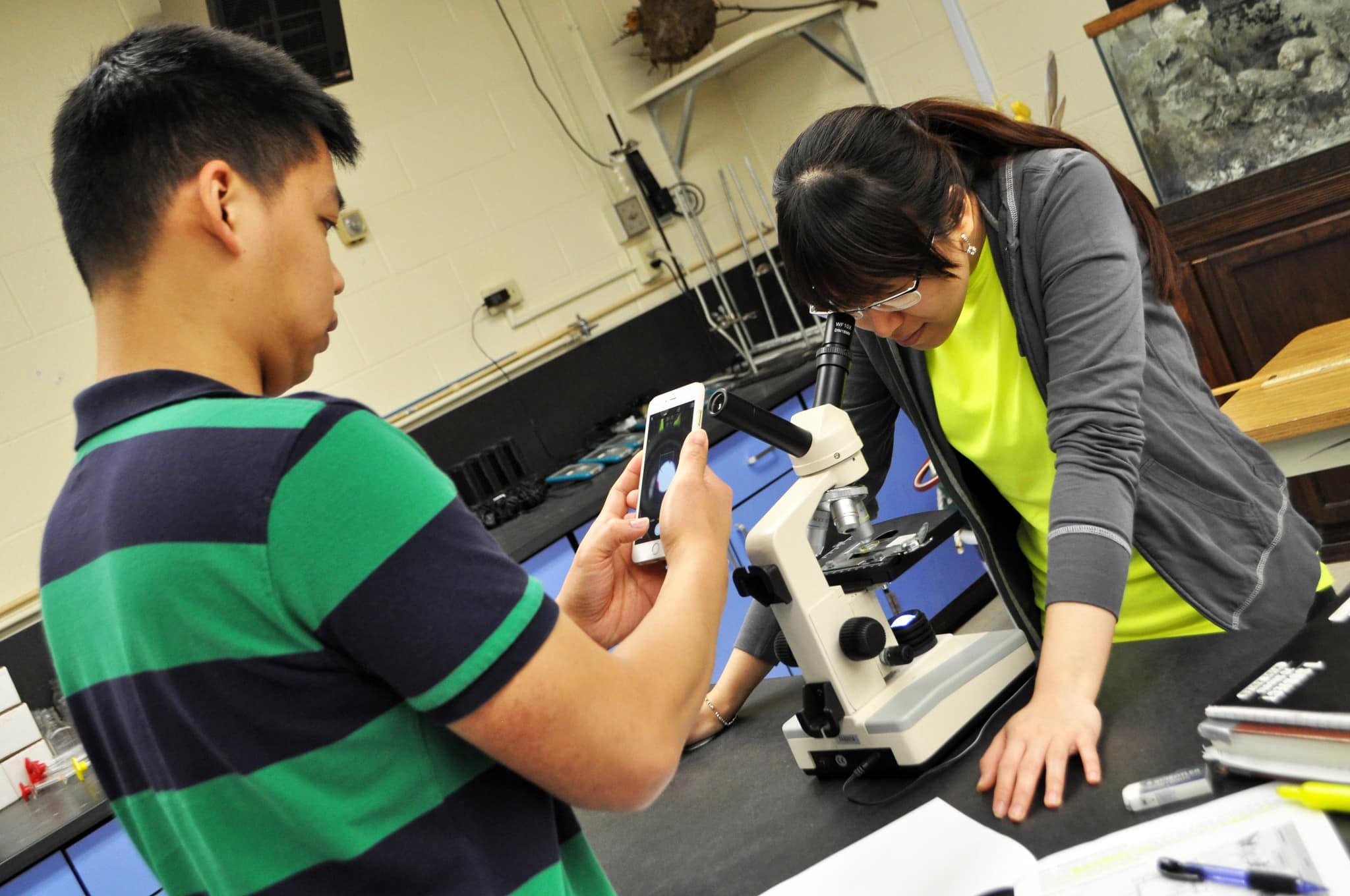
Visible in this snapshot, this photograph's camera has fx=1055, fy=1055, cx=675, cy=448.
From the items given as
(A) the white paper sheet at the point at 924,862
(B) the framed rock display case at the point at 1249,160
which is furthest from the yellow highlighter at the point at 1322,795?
(B) the framed rock display case at the point at 1249,160

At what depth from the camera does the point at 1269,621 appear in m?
1.18

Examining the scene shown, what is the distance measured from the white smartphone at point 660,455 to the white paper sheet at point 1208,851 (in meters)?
0.41

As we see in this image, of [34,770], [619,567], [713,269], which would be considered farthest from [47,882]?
[713,269]

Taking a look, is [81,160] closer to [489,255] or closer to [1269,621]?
[1269,621]

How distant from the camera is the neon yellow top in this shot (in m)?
1.24

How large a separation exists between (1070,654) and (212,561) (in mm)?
755

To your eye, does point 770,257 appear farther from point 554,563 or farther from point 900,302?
point 900,302

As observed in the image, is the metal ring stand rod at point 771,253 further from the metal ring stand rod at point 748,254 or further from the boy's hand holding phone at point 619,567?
the boy's hand holding phone at point 619,567

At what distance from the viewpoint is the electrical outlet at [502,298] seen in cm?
331

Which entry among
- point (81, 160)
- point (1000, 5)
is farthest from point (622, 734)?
point (1000, 5)

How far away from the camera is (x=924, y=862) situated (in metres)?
0.88

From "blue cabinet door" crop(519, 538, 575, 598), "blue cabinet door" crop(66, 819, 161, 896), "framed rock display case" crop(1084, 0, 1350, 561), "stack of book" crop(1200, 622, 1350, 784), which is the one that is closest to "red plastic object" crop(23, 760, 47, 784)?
"blue cabinet door" crop(66, 819, 161, 896)

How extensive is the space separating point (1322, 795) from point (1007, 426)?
624 mm

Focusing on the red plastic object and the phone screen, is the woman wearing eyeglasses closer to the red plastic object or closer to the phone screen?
the phone screen
